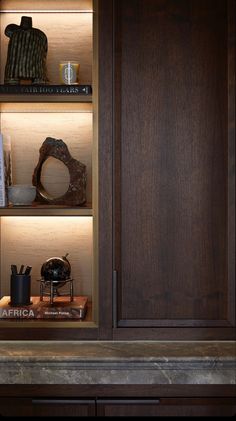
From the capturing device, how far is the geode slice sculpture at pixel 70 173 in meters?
2.57

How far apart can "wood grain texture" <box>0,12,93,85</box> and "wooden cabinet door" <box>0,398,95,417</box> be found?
4.36 ft

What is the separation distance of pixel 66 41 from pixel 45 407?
60.0 inches

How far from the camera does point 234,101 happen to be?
2.36 m

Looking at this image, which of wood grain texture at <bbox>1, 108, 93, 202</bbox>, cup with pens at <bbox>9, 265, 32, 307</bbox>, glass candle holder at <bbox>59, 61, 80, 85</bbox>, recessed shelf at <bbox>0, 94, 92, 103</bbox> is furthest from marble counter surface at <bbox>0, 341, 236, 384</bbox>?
glass candle holder at <bbox>59, 61, 80, 85</bbox>

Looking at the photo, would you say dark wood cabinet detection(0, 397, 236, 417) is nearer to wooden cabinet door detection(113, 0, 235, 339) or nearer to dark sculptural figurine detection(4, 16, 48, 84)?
wooden cabinet door detection(113, 0, 235, 339)

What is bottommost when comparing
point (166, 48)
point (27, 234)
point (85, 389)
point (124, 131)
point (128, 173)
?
point (85, 389)

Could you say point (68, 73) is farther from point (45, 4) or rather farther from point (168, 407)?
point (168, 407)

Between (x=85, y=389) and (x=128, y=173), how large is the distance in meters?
0.79

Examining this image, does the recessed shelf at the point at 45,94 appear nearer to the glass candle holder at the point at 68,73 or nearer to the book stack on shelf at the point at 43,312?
the glass candle holder at the point at 68,73

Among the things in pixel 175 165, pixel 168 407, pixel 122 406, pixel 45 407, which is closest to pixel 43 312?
pixel 45 407

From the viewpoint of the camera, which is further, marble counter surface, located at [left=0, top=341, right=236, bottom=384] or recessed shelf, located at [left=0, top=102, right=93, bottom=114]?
recessed shelf, located at [left=0, top=102, right=93, bottom=114]

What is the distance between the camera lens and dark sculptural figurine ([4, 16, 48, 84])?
251cm

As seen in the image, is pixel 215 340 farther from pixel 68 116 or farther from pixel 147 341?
pixel 68 116

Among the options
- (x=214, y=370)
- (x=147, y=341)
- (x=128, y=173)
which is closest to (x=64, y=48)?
(x=128, y=173)
